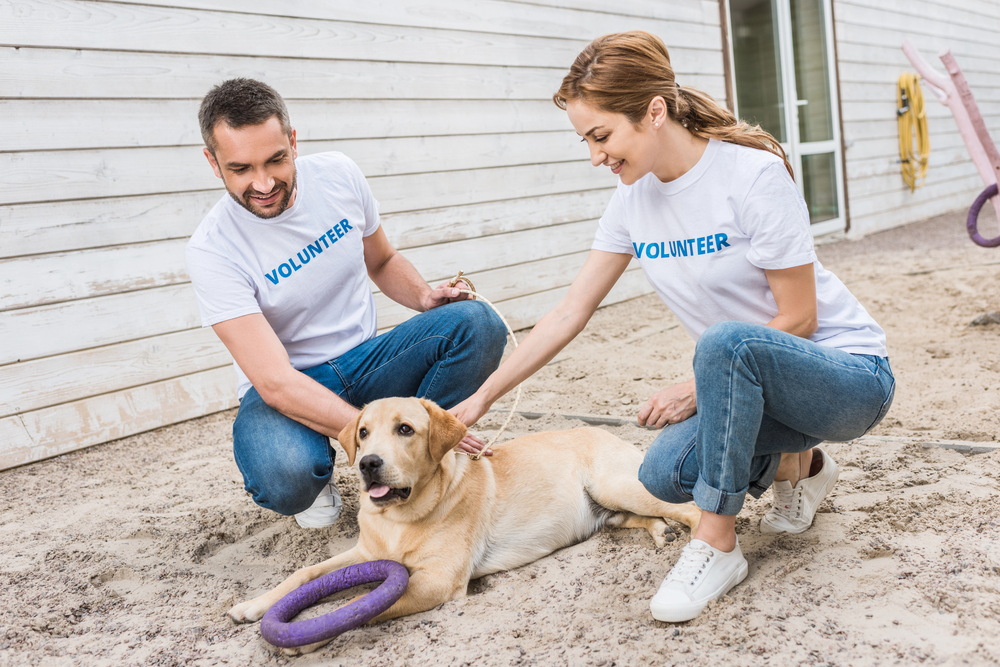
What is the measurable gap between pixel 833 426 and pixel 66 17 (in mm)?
4262

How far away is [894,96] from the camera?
11672mm

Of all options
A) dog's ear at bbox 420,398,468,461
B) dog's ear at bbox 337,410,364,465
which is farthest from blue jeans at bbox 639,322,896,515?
dog's ear at bbox 337,410,364,465

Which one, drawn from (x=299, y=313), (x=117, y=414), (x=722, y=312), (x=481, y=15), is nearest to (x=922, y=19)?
(x=481, y=15)

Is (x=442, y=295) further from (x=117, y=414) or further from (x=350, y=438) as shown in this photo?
(x=117, y=414)

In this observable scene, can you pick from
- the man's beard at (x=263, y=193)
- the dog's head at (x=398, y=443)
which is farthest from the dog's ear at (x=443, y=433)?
the man's beard at (x=263, y=193)

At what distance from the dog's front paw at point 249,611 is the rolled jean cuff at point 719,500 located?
1376 millimetres

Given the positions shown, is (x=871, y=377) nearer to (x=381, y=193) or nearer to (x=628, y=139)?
(x=628, y=139)

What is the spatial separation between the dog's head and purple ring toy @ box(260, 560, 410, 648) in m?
0.22

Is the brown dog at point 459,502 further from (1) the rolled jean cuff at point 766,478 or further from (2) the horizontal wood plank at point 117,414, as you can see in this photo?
(2) the horizontal wood plank at point 117,414

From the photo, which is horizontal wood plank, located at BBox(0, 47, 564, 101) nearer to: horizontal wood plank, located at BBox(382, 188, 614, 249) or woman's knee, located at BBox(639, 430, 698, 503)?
horizontal wood plank, located at BBox(382, 188, 614, 249)

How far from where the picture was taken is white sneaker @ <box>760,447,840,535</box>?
2555 mm

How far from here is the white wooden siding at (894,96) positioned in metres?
10.8

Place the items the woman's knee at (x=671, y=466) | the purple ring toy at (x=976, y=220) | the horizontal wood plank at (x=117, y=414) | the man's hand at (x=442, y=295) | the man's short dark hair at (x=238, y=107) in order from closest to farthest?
1. the woman's knee at (x=671, y=466)
2. the man's short dark hair at (x=238, y=107)
3. the man's hand at (x=442, y=295)
4. the horizontal wood plank at (x=117, y=414)
5. the purple ring toy at (x=976, y=220)

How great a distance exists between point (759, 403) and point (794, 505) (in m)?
0.63
